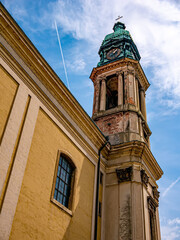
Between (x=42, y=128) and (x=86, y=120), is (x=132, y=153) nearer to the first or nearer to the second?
(x=86, y=120)

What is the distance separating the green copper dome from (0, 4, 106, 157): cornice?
10089 millimetres

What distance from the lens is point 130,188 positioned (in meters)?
12.8

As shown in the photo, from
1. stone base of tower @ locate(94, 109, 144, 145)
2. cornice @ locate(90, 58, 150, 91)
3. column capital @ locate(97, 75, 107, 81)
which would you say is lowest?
stone base of tower @ locate(94, 109, 144, 145)

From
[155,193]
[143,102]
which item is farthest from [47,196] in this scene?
[143,102]

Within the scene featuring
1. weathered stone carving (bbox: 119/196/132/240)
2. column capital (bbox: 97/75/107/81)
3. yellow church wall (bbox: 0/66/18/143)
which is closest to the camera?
yellow church wall (bbox: 0/66/18/143)

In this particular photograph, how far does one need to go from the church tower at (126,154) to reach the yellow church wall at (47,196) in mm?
1691

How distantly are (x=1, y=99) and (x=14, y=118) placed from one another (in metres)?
0.68

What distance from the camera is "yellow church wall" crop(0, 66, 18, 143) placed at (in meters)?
7.86

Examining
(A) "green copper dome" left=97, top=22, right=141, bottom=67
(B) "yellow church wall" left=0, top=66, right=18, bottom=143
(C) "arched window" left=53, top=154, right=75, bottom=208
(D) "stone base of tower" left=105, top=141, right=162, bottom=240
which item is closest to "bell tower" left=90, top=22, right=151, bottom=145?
(A) "green copper dome" left=97, top=22, right=141, bottom=67

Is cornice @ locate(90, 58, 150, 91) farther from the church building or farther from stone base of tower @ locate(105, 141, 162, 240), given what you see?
stone base of tower @ locate(105, 141, 162, 240)

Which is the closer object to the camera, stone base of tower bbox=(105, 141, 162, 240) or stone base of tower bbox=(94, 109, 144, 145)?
stone base of tower bbox=(105, 141, 162, 240)

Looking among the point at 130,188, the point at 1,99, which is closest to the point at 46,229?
the point at 1,99

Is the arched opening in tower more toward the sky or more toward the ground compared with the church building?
more toward the sky

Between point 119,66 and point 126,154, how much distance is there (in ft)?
27.5
